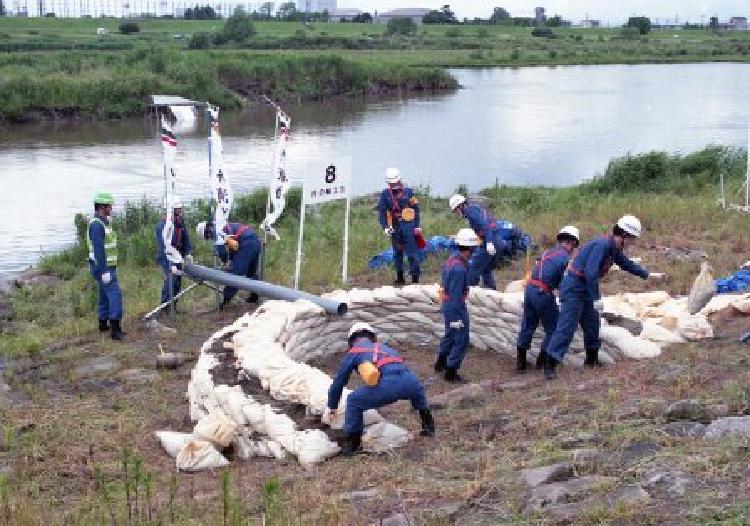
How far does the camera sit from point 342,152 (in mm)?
30062

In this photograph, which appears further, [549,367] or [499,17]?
[499,17]

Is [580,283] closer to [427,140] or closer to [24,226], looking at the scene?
[24,226]

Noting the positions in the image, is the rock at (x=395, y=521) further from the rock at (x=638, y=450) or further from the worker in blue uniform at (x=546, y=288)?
the worker in blue uniform at (x=546, y=288)

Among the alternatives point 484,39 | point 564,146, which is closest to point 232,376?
point 564,146

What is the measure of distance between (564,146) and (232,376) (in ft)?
82.1

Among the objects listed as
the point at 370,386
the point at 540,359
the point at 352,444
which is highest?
the point at 370,386

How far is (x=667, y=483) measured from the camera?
546 cm

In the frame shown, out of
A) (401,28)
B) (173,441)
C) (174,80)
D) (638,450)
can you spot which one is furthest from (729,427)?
(401,28)

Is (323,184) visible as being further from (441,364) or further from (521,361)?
(521,361)

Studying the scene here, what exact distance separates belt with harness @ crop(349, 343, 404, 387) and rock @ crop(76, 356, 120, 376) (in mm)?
3830

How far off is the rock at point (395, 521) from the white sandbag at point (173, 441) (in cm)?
252

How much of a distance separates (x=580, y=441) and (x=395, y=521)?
1610 mm

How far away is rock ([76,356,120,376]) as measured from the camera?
10.1 metres

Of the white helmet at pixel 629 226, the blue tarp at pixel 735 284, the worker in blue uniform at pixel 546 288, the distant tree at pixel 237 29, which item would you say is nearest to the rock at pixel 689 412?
the white helmet at pixel 629 226
